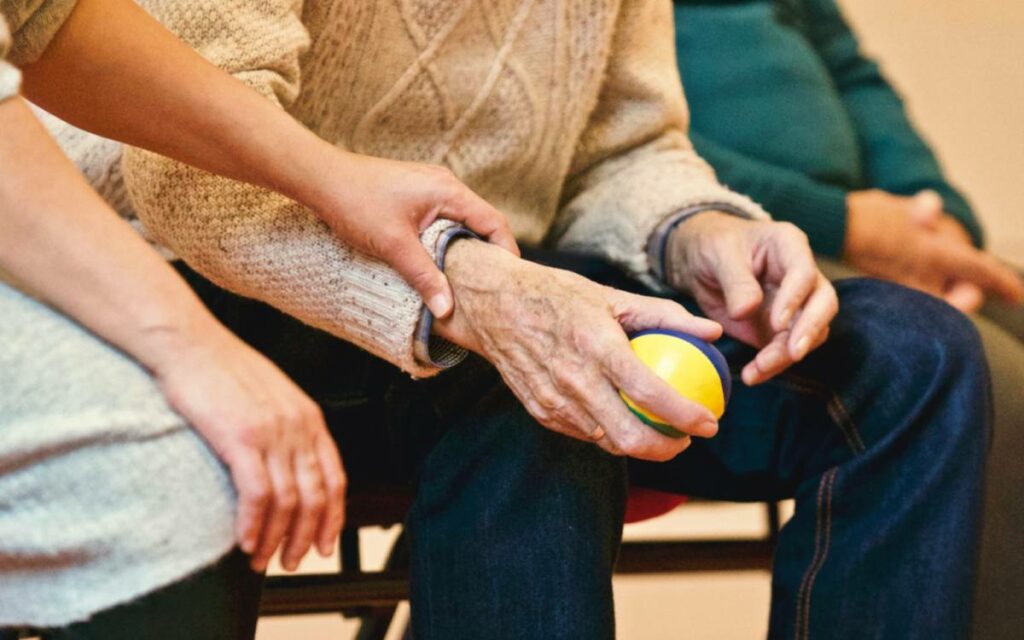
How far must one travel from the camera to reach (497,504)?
77 cm

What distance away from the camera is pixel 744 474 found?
893 mm

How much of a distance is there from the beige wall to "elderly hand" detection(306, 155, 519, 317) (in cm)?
171

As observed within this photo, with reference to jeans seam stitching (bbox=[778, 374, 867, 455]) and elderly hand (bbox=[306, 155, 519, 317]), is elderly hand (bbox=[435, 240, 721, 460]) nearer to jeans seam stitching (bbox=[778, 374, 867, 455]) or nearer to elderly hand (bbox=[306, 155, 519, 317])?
elderly hand (bbox=[306, 155, 519, 317])

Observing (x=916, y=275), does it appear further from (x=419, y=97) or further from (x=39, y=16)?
(x=39, y=16)

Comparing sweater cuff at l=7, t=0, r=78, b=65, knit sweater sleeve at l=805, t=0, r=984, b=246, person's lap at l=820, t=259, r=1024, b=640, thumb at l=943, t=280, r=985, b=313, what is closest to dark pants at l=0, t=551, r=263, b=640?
sweater cuff at l=7, t=0, r=78, b=65

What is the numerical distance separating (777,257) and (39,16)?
0.56 metres

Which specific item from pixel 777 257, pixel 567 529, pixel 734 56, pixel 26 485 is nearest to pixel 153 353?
pixel 26 485

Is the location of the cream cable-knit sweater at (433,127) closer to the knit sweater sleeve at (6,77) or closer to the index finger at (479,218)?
the index finger at (479,218)

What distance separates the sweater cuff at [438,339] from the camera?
74 cm

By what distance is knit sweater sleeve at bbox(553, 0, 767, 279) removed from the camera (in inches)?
38.4

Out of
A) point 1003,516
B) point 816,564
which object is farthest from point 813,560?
point 1003,516

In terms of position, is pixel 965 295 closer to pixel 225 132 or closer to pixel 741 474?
pixel 741 474

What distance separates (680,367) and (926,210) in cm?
96

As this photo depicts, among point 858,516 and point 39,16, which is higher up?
point 39,16
